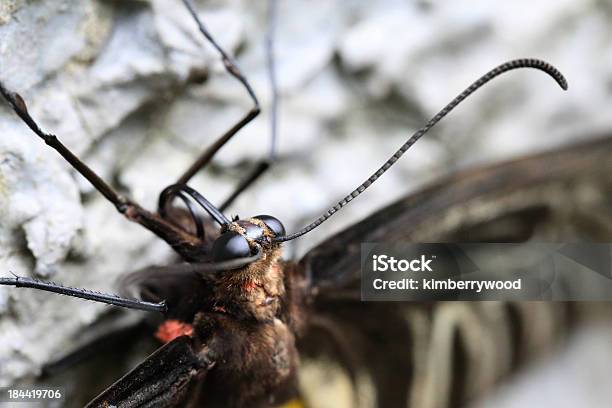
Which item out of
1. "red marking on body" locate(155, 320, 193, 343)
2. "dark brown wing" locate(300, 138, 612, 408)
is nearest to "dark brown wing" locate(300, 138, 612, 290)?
"dark brown wing" locate(300, 138, 612, 408)

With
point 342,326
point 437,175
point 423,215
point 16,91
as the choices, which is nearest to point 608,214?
point 437,175

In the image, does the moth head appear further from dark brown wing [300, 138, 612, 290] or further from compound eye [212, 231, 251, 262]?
dark brown wing [300, 138, 612, 290]

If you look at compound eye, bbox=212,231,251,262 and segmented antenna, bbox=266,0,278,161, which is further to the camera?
segmented antenna, bbox=266,0,278,161

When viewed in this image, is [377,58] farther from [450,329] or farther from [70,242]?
[70,242]

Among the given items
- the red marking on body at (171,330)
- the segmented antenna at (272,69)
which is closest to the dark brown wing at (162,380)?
the red marking on body at (171,330)

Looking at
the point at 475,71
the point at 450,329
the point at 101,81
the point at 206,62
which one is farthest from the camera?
the point at 475,71
